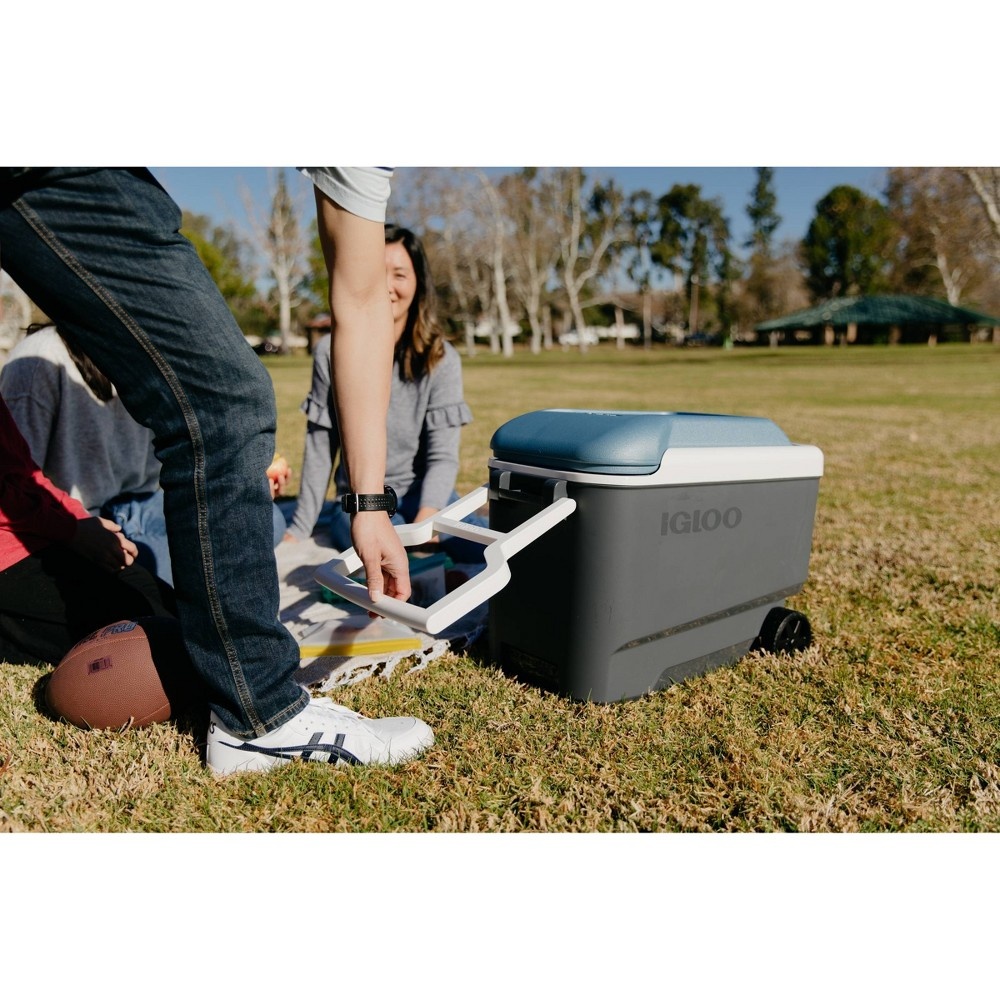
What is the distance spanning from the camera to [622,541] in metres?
1.85

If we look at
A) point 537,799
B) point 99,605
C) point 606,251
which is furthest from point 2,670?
point 606,251

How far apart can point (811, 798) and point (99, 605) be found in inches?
70.3

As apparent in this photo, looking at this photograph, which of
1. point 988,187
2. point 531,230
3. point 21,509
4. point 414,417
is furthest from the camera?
point 531,230

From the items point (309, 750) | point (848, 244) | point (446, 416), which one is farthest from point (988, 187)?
point (848, 244)

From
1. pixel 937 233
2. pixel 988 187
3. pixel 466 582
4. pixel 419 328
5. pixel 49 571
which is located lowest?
pixel 49 571

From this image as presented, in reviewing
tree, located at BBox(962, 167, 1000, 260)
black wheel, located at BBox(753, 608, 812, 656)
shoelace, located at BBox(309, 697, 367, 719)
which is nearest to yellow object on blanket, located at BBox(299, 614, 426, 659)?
shoelace, located at BBox(309, 697, 367, 719)

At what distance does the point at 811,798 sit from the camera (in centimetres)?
161

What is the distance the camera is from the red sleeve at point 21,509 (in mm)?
2033

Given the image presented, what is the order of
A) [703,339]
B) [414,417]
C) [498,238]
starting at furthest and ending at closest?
[703,339] < [498,238] < [414,417]

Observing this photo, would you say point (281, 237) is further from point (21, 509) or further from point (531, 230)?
point (21, 509)

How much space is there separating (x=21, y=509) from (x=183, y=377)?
989 mm

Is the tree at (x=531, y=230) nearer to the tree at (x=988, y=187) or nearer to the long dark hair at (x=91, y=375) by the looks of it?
the tree at (x=988, y=187)

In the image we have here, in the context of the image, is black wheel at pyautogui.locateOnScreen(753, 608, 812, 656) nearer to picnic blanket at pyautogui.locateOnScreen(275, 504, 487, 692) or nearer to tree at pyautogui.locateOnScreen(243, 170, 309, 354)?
picnic blanket at pyautogui.locateOnScreen(275, 504, 487, 692)

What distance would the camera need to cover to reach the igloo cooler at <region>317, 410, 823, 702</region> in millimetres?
1835
